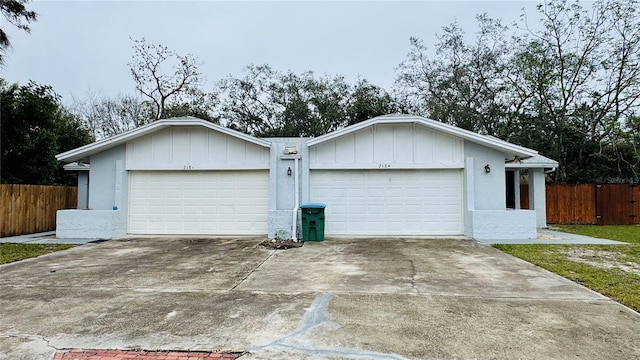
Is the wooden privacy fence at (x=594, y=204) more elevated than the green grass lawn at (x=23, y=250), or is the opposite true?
the wooden privacy fence at (x=594, y=204)

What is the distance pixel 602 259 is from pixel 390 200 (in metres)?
5.34

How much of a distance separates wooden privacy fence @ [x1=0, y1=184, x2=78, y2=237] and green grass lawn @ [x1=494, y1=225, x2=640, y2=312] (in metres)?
14.0

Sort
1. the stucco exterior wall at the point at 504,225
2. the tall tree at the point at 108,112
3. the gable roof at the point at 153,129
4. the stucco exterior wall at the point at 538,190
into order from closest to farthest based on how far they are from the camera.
Result: 1. the stucco exterior wall at the point at 504,225
2. the gable roof at the point at 153,129
3. the stucco exterior wall at the point at 538,190
4. the tall tree at the point at 108,112

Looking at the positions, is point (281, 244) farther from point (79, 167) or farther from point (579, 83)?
point (579, 83)

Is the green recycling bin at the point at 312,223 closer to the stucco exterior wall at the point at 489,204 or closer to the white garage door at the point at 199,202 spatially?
the white garage door at the point at 199,202

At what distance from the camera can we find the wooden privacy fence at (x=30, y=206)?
1086 centimetres

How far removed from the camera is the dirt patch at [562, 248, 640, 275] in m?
6.60

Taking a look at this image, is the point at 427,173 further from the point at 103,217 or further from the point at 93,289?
the point at 103,217

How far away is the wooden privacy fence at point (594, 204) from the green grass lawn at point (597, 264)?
545 cm

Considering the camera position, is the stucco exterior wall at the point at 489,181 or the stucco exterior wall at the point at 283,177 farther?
the stucco exterior wall at the point at 283,177

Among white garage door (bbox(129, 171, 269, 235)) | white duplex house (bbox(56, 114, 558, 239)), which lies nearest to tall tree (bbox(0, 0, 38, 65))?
white duplex house (bbox(56, 114, 558, 239))

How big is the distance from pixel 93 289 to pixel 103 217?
638cm

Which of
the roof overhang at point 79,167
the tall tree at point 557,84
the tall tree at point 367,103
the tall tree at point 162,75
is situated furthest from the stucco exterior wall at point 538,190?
the tall tree at point 162,75

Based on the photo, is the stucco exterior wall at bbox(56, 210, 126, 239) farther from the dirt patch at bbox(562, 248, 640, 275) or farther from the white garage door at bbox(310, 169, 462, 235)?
the dirt patch at bbox(562, 248, 640, 275)
